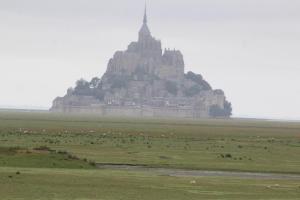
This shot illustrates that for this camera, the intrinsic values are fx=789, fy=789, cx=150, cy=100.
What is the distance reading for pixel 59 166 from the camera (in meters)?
46.4

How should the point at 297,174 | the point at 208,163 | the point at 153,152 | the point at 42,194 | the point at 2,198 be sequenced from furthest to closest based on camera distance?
the point at 153,152 → the point at 208,163 → the point at 297,174 → the point at 42,194 → the point at 2,198

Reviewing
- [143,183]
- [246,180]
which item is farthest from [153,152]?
[143,183]

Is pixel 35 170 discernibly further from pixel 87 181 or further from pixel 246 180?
→ pixel 246 180

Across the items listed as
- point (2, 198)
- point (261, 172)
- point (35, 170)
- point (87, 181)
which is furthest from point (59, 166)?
point (2, 198)

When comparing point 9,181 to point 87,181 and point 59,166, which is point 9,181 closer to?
point 87,181

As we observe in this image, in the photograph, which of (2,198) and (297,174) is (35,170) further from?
(297,174)

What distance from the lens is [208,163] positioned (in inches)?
2190

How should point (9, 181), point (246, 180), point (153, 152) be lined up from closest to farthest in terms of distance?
point (9, 181), point (246, 180), point (153, 152)

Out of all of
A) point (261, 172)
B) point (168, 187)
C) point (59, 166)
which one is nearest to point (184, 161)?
point (261, 172)

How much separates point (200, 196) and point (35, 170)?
502 inches

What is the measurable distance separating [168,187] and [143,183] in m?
2.05

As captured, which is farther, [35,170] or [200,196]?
[35,170]

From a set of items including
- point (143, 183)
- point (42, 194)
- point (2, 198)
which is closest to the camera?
point (2, 198)

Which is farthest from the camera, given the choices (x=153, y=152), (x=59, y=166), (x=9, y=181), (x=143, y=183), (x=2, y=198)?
(x=153, y=152)
